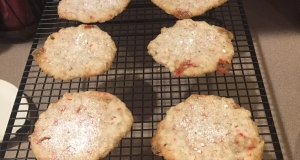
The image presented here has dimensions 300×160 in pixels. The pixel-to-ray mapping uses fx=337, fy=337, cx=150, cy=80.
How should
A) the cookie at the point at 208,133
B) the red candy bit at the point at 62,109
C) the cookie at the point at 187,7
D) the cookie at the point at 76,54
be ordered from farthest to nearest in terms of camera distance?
the cookie at the point at 187,7 → the cookie at the point at 76,54 → the red candy bit at the point at 62,109 → the cookie at the point at 208,133

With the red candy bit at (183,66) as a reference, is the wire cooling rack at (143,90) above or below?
below

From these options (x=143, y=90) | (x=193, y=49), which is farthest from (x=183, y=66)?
(x=143, y=90)

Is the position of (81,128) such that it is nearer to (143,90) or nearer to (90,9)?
(143,90)

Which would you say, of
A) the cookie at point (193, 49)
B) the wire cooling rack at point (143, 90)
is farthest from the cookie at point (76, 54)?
the cookie at point (193, 49)

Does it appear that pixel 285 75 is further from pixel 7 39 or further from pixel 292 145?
pixel 7 39

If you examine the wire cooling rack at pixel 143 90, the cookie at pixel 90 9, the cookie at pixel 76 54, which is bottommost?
the wire cooling rack at pixel 143 90

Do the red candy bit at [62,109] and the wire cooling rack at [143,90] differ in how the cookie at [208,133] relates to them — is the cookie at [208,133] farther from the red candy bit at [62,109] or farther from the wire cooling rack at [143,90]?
the red candy bit at [62,109]

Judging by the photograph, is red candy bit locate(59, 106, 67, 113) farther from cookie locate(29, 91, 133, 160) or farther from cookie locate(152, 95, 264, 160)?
cookie locate(152, 95, 264, 160)
